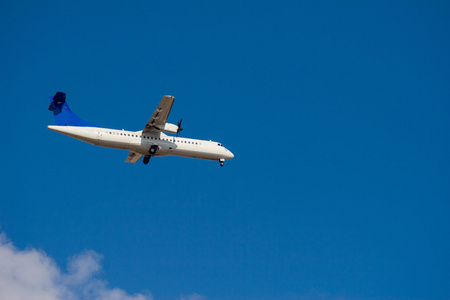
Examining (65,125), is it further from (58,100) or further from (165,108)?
(165,108)

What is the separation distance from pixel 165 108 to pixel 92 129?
237 inches

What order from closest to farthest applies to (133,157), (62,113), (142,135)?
(62,113), (142,135), (133,157)

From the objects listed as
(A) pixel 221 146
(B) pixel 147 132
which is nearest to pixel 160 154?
(B) pixel 147 132

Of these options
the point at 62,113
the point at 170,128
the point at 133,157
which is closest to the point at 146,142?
the point at 170,128

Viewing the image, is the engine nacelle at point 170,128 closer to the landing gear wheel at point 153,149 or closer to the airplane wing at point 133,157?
the landing gear wheel at point 153,149

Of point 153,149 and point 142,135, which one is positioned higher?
point 142,135

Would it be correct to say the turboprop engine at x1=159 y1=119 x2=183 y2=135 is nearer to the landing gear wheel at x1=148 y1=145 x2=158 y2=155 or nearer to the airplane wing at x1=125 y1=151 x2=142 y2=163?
the landing gear wheel at x1=148 y1=145 x2=158 y2=155

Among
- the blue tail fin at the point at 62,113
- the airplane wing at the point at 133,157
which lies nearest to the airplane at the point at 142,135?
the blue tail fin at the point at 62,113

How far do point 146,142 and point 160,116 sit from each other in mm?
2670

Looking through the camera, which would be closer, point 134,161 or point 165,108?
point 165,108

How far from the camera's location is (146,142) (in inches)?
2100

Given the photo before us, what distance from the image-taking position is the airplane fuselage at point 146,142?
5097 cm

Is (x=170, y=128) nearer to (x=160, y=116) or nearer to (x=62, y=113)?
(x=160, y=116)

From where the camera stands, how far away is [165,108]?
169ft
